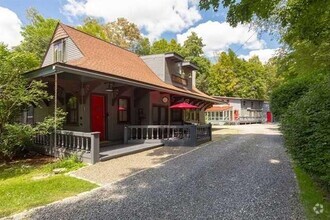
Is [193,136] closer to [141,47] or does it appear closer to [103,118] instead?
[103,118]

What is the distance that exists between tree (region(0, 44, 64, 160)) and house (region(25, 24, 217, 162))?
1.80 ft

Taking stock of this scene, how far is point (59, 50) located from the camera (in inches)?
615

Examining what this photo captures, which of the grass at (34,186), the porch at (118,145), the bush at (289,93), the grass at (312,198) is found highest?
the bush at (289,93)

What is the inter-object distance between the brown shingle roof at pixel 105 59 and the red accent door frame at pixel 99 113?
1.35 m

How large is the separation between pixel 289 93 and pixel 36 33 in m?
28.8

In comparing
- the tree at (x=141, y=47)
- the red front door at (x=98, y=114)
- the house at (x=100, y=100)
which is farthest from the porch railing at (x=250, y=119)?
the red front door at (x=98, y=114)

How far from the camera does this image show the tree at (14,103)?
9.08 m

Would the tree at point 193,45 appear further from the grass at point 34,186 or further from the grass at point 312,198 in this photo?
the grass at point 312,198

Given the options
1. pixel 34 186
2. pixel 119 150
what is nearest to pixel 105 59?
pixel 119 150

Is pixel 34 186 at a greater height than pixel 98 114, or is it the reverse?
pixel 98 114

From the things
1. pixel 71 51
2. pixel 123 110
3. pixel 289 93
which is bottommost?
pixel 123 110

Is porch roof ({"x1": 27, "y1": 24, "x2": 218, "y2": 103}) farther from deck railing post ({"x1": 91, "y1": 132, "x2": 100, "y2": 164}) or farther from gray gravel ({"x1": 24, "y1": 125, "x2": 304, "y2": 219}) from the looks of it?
gray gravel ({"x1": 24, "y1": 125, "x2": 304, "y2": 219})

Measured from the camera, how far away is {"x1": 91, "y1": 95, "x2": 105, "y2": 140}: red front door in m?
12.2

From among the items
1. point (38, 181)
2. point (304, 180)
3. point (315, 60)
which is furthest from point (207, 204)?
point (315, 60)
